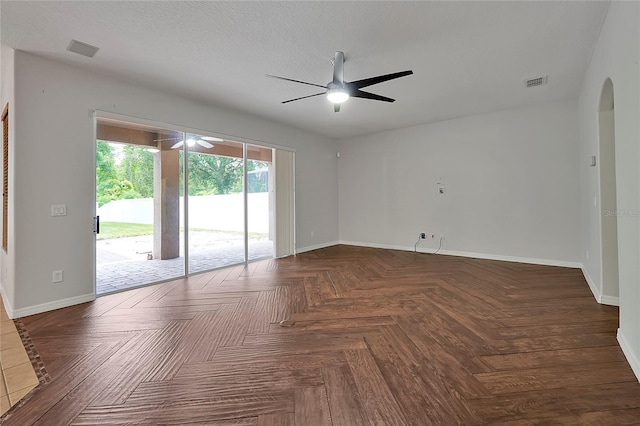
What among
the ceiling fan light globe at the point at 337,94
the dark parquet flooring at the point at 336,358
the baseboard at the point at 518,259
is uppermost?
the ceiling fan light globe at the point at 337,94

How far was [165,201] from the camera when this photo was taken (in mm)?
4262

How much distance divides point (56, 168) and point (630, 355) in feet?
17.6

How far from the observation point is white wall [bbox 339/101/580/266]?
4.65 meters

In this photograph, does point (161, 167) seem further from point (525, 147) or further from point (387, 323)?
point (525, 147)

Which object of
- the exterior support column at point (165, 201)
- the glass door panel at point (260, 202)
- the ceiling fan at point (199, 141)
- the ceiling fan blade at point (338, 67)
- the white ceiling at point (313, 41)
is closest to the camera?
the white ceiling at point (313, 41)

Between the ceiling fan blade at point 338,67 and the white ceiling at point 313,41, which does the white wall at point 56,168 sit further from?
the ceiling fan blade at point 338,67

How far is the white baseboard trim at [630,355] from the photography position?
181 cm

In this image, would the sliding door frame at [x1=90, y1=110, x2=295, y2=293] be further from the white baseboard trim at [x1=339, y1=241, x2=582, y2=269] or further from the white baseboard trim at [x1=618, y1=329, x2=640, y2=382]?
the white baseboard trim at [x1=618, y1=329, x2=640, y2=382]

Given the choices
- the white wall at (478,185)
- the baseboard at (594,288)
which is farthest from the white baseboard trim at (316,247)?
the baseboard at (594,288)

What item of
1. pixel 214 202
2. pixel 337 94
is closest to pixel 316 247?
pixel 214 202

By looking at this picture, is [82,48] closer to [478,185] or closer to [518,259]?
[478,185]

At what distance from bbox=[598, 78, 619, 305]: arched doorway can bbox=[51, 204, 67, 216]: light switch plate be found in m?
5.79

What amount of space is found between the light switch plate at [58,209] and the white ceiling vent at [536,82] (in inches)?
232

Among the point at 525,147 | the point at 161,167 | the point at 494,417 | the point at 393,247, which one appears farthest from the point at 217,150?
the point at 525,147
